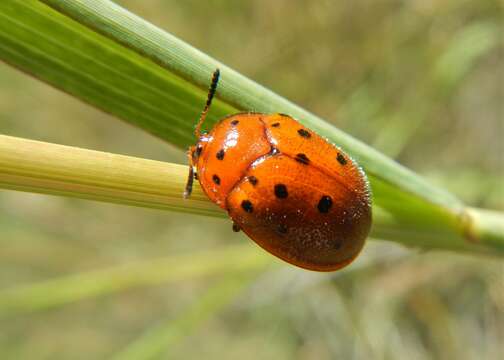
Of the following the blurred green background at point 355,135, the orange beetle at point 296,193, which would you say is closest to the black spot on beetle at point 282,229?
the orange beetle at point 296,193

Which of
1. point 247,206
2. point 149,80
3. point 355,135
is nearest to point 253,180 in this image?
point 247,206

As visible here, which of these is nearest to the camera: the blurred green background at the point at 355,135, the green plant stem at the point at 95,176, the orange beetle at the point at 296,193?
the green plant stem at the point at 95,176

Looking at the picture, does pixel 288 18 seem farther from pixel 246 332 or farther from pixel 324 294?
pixel 246 332

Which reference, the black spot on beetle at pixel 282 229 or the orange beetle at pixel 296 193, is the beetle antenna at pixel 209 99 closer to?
the orange beetle at pixel 296 193

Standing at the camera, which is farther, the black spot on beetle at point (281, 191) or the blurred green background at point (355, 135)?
the blurred green background at point (355, 135)

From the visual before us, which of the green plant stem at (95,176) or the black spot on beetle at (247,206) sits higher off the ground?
the green plant stem at (95,176)

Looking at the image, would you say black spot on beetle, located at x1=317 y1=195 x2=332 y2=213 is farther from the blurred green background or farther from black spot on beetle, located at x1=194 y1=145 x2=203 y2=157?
the blurred green background

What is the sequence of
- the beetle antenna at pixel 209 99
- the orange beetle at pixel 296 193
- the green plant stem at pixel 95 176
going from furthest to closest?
the orange beetle at pixel 296 193 → the beetle antenna at pixel 209 99 → the green plant stem at pixel 95 176
